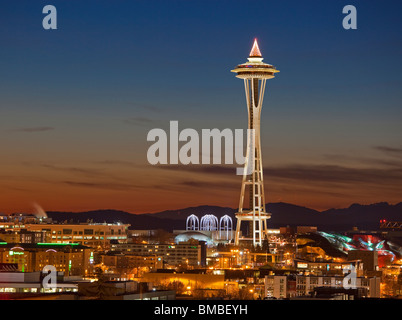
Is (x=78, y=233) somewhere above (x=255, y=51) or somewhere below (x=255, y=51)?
below

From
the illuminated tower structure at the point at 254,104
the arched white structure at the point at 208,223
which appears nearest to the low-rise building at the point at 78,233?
the arched white structure at the point at 208,223

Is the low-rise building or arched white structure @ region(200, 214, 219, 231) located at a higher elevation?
arched white structure @ region(200, 214, 219, 231)

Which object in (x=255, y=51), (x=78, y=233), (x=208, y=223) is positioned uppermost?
(x=255, y=51)

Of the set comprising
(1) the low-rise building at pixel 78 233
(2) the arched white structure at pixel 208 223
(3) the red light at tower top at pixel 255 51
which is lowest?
(1) the low-rise building at pixel 78 233

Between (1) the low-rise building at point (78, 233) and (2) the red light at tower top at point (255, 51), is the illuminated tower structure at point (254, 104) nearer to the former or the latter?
(2) the red light at tower top at point (255, 51)

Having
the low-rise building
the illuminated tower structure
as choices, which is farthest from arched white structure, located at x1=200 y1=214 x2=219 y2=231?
the illuminated tower structure

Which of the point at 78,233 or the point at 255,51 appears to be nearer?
the point at 255,51

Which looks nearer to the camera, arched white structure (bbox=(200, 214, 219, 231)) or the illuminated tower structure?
the illuminated tower structure

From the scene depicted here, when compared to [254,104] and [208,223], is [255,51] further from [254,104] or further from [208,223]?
[208,223]

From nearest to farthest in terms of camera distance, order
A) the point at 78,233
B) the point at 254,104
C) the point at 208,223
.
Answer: the point at 254,104, the point at 78,233, the point at 208,223

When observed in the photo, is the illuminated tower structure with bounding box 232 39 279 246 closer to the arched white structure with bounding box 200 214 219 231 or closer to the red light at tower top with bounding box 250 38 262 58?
the red light at tower top with bounding box 250 38 262 58

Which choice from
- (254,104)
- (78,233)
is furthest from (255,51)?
(78,233)
